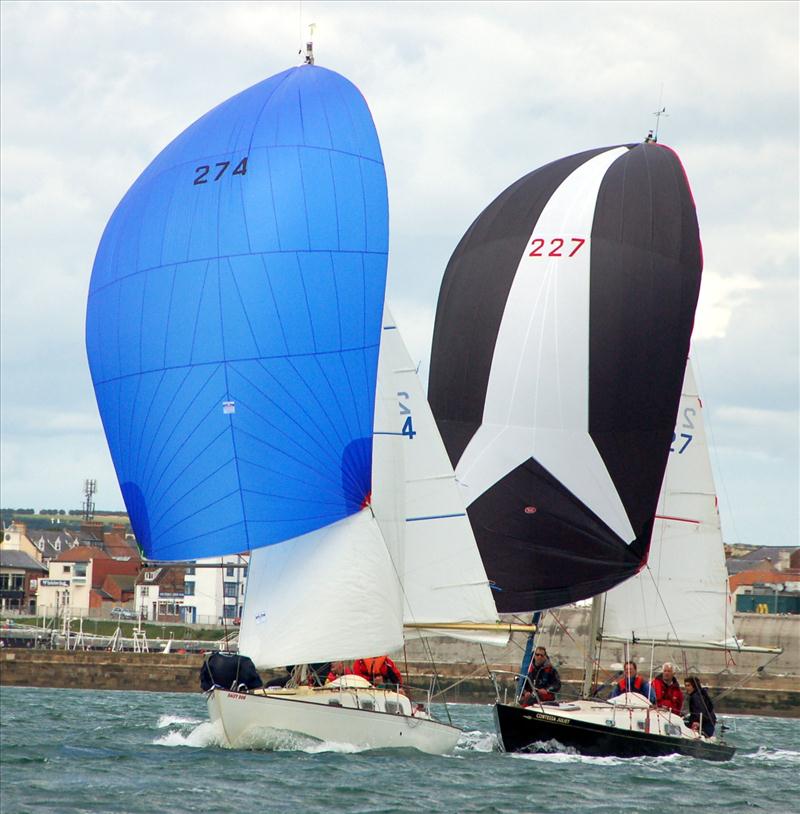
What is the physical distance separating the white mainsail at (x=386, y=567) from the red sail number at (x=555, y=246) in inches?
142

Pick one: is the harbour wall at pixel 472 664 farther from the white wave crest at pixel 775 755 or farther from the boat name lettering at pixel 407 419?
the boat name lettering at pixel 407 419

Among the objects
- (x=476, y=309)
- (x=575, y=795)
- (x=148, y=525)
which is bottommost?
(x=575, y=795)

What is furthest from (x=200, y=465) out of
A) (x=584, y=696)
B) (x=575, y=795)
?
(x=584, y=696)

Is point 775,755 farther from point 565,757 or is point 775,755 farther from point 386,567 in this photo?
point 386,567

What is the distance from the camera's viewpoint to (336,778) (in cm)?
1875

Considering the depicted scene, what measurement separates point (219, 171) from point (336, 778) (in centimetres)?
765

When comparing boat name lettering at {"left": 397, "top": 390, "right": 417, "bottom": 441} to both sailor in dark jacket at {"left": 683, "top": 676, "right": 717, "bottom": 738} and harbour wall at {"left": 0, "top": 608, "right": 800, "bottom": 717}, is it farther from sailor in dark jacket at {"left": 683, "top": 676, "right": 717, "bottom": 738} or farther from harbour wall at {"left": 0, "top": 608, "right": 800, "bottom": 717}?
harbour wall at {"left": 0, "top": 608, "right": 800, "bottom": 717}

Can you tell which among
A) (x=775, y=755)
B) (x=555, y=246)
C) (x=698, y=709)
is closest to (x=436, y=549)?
(x=698, y=709)

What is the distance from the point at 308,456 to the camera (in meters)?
20.3

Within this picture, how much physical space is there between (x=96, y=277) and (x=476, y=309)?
7377 mm

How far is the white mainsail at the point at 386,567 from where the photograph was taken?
2097 cm

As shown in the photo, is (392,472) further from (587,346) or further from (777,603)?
(777,603)

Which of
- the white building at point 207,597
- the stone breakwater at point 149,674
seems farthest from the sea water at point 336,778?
the white building at point 207,597

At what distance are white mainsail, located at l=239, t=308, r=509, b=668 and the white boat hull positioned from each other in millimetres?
554
